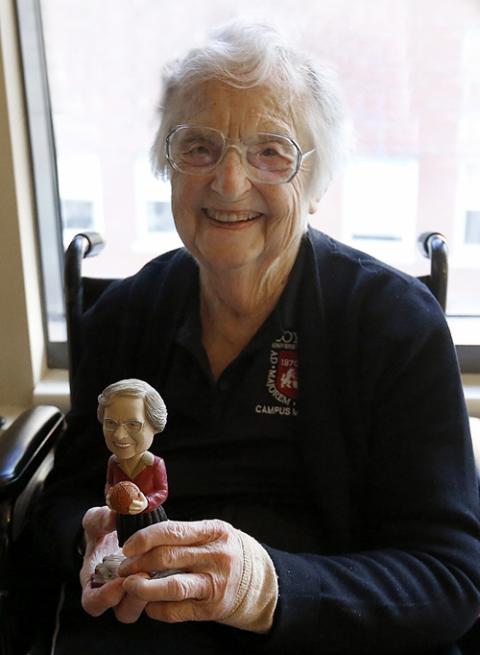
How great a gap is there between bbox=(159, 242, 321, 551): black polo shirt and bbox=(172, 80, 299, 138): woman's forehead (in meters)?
0.27

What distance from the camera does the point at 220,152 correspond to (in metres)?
1.09

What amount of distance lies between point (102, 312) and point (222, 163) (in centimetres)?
40

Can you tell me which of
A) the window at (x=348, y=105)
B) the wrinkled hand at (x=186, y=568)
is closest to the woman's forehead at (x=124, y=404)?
the wrinkled hand at (x=186, y=568)

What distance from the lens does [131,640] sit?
1047 mm

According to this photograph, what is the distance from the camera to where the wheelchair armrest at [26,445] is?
3.69 feet

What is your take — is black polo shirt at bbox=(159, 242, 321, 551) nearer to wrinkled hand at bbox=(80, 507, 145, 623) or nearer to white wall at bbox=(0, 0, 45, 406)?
wrinkled hand at bbox=(80, 507, 145, 623)

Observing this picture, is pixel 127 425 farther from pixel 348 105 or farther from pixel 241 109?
pixel 348 105

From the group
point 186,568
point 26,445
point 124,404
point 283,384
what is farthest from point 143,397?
point 26,445

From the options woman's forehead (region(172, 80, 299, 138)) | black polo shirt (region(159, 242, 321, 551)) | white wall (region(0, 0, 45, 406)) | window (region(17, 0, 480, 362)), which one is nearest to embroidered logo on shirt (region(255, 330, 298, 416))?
black polo shirt (region(159, 242, 321, 551))

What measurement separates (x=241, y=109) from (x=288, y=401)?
460 mm

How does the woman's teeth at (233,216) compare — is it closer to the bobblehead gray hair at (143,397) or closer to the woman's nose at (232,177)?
the woman's nose at (232,177)

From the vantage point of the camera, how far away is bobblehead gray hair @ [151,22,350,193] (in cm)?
108

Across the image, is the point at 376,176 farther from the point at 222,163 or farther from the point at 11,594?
the point at 11,594

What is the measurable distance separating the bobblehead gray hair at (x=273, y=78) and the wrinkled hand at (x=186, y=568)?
0.62 m
